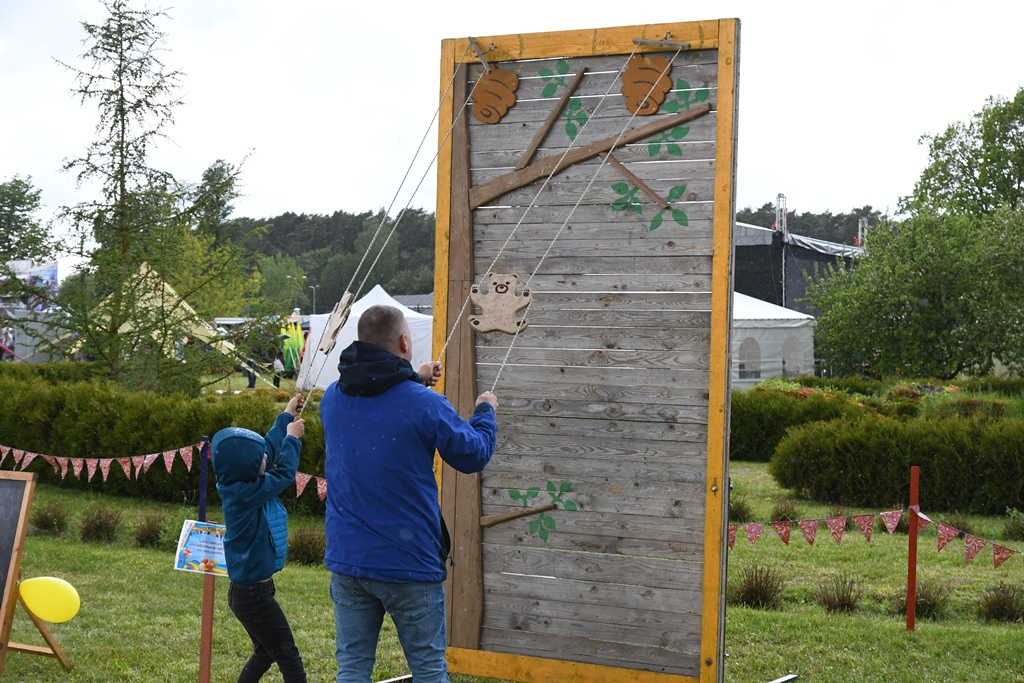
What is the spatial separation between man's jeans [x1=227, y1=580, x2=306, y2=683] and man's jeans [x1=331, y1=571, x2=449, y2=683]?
2.44 feet

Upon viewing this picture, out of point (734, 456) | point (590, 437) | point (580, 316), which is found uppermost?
point (580, 316)

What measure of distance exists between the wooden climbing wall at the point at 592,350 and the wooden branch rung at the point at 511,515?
1 centimetres

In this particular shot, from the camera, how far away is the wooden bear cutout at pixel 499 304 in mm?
5246

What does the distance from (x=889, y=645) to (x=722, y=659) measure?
194 centimetres

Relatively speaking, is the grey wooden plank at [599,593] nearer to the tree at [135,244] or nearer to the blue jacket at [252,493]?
the blue jacket at [252,493]

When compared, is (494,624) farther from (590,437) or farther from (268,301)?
(268,301)

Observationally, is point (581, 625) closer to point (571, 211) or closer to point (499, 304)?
point (499, 304)

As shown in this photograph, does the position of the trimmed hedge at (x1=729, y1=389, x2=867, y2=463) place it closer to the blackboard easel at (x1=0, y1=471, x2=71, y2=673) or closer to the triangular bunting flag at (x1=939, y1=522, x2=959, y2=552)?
the triangular bunting flag at (x1=939, y1=522, x2=959, y2=552)

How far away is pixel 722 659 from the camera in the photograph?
478 centimetres

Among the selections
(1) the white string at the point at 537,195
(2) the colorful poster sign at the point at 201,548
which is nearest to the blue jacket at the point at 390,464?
(2) the colorful poster sign at the point at 201,548

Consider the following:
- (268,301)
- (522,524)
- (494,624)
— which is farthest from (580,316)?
(268,301)

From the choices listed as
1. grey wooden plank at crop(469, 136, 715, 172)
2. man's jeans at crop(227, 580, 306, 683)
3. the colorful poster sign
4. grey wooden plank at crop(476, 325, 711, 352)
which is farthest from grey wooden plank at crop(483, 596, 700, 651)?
grey wooden plank at crop(469, 136, 715, 172)

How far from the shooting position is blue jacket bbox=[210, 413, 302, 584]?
4059 mm

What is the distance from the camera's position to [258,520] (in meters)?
4.23
